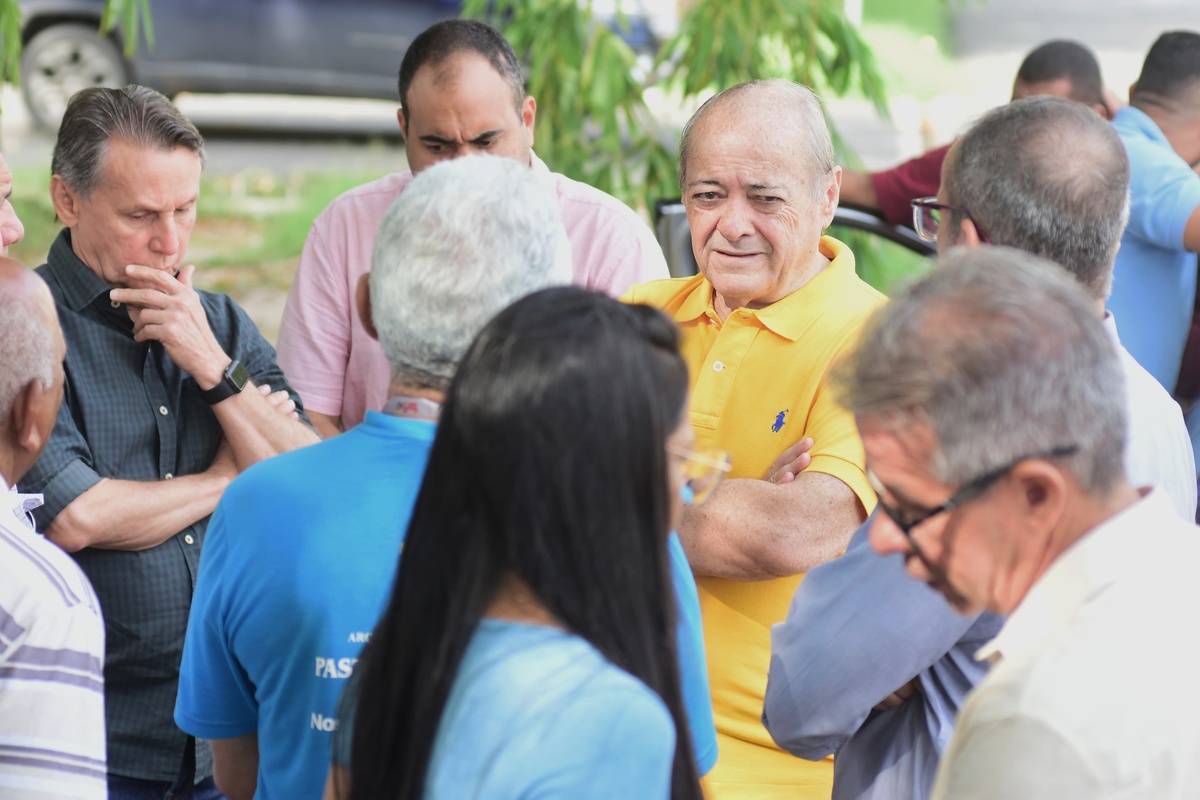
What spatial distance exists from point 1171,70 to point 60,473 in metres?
3.19

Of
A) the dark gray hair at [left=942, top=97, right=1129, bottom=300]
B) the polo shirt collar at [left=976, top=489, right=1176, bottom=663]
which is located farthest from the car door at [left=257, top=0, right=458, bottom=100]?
the polo shirt collar at [left=976, top=489, right=1176, bottom=663]

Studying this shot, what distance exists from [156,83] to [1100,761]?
812 cm

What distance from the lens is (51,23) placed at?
26.6ft

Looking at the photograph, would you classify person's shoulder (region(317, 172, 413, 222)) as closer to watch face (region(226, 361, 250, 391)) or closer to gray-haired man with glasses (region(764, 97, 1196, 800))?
watch face (region(226, 361, 250, 391))

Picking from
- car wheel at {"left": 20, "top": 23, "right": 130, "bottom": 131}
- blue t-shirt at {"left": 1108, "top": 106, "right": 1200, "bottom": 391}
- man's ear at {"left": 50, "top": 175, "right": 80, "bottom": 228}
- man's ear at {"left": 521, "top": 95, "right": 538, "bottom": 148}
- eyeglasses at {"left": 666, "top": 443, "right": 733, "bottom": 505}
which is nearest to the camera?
eyeglasses at {"left": 666, "top": 443, "right": 733, "bottom": 505}

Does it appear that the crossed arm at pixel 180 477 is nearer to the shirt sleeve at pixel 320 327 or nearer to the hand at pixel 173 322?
the hand at pixel 173 322

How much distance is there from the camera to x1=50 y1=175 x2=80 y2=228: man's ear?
2.45 metres

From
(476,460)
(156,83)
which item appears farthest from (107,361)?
(156,83)

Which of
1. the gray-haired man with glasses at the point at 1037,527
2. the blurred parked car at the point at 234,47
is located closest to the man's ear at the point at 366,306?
the gray-haired man with glasses at the point at 1037,527

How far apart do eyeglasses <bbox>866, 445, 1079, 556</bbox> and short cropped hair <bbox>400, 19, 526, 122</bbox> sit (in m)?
1.88

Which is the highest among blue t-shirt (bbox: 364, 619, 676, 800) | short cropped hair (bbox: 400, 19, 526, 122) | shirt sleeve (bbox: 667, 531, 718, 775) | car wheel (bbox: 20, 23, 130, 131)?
short cropped hair (bbox: 400, 19, 526, 122)

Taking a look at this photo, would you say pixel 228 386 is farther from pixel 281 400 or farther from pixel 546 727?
pixel 546 727

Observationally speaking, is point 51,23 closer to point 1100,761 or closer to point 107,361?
point 107,361

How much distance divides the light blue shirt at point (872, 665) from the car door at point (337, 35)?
23.9ft
